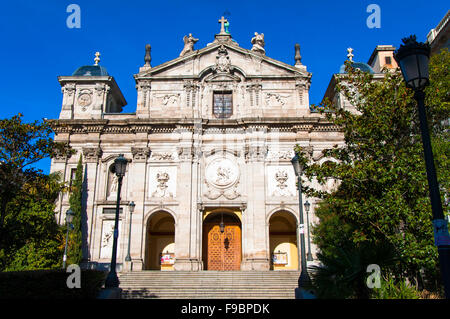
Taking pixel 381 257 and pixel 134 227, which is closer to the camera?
pixel 381 257

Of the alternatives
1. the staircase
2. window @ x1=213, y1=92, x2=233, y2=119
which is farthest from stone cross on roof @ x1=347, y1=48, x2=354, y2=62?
the staircase

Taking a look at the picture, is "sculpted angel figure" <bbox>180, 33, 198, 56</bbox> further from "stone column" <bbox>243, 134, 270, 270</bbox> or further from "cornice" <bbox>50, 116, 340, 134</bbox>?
"stone column" <bbox>243, 134, 270, 270</bbox>

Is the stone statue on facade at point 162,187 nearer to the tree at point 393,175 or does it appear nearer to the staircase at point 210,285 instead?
the staircase at point 210,285

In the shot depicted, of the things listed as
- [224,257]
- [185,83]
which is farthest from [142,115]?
[224,257]

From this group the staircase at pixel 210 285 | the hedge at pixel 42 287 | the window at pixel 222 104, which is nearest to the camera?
the hedge at pixel 42 287

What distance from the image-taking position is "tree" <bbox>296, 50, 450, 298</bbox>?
13406 millimetres

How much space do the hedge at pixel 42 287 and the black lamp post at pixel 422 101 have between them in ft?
39.0

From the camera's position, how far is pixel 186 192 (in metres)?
29.7

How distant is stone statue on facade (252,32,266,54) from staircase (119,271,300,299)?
19243mm

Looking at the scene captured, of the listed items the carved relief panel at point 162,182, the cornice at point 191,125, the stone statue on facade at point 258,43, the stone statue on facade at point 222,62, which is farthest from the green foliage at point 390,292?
the stone statue on facade at point 258,43

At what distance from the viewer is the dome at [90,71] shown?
3378cm

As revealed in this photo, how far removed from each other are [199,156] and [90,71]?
12.5 m
